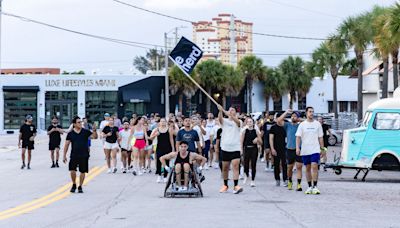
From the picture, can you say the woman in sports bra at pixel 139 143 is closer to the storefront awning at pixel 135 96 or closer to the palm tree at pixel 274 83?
the storefront awning at pixel 135 96

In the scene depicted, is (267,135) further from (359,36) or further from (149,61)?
(149,61)

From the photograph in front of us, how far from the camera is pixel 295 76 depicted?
3211 inches

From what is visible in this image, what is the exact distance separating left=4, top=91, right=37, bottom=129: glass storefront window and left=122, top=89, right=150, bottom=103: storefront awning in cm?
857

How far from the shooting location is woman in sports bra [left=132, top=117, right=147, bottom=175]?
24781mm

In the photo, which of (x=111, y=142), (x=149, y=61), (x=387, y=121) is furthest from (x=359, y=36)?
(x=149, y=61)

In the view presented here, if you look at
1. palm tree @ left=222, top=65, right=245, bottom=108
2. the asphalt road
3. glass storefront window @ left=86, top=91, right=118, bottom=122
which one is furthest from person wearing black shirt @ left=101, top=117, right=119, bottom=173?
palm tree @ left=222, top=65, right=245, bottom=108

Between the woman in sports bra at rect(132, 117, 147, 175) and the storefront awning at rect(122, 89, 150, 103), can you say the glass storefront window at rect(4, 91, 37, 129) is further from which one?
the woman in sports bra at rect(132, 117, 147, 175)

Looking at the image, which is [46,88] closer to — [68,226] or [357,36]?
[357,36]

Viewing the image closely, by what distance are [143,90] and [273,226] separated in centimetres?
6666

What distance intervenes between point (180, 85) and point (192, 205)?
63223 mm

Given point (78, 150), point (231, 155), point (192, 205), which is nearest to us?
point (192, 205)

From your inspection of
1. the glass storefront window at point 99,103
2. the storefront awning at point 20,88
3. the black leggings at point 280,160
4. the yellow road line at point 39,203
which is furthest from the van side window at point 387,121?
the storefront awning at point 20,88

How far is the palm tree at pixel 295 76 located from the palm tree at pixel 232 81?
4247 millimetres

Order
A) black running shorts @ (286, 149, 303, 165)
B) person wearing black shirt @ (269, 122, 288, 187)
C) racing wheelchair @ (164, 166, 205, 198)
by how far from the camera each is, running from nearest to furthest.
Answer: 1. racing wheelchair @ (164, 166, 205, 198)
2. black running shorts @ (286, 149, 303, 165)
3. person wearing black shirt @ (269, 122, 288, 187)
